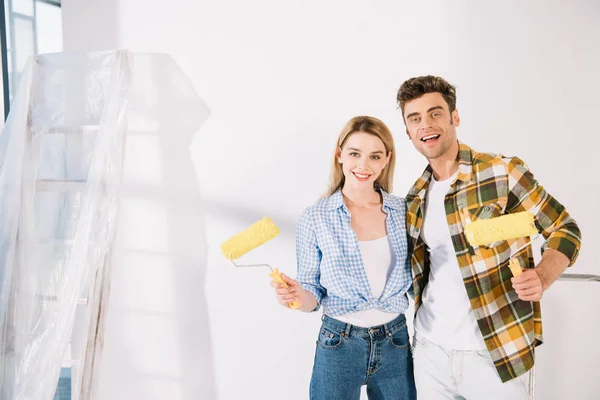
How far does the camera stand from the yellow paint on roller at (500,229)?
3.89 feet

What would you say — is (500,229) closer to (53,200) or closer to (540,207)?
(540,207)

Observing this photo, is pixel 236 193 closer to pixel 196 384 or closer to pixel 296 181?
pixel 296 181

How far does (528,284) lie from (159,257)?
143 cm

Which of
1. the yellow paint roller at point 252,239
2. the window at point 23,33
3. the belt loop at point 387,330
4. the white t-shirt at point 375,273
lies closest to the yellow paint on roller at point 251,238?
the yellow paint roller at point 252,239

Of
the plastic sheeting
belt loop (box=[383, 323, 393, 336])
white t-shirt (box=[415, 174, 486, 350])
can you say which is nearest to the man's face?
white t-shirt (box=[415, 174, 486, 350])

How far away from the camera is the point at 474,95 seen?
1.74m

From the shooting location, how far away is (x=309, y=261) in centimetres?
149

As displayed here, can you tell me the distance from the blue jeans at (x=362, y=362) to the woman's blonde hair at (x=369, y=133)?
42 centimetres

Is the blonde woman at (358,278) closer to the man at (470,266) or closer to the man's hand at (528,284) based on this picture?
the man at (470,266)

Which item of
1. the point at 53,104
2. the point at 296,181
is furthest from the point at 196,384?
the point at 53,104

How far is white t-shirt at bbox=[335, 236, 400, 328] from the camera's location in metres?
1.41

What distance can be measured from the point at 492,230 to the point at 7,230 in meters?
1.78

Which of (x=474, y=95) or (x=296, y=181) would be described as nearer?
(x=474, y=95)

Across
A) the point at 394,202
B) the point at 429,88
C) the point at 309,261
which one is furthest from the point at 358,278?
the point at 429,88
